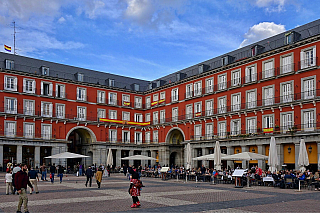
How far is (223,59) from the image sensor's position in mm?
46656

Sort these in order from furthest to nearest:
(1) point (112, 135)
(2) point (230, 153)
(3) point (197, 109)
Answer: (1) point (112, 135) → (3) point (197, 109) → (2) point (230, 153)

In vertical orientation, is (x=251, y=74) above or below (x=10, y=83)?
above

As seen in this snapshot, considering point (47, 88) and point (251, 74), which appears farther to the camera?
point (47, 88)

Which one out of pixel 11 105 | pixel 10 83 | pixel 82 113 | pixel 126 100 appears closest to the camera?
pixel 11 105

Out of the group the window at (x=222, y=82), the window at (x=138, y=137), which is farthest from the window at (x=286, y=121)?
the window at (x=138, y=137)

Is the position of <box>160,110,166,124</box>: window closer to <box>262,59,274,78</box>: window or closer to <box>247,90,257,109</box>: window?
<box>247,90,257,109</box>: window

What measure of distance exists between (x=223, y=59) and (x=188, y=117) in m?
9.91

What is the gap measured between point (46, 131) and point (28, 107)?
14.1 ft

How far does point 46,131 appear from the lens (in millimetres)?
49750

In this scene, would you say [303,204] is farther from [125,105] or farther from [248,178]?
[125,105]

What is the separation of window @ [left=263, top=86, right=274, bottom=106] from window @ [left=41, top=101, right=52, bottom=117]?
98.9ft

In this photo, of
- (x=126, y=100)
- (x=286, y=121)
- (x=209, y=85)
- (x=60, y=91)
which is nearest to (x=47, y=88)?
(x=60, y=91)

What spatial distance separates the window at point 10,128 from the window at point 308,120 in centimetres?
3601

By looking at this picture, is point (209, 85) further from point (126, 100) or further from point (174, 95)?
point (126, 100)
